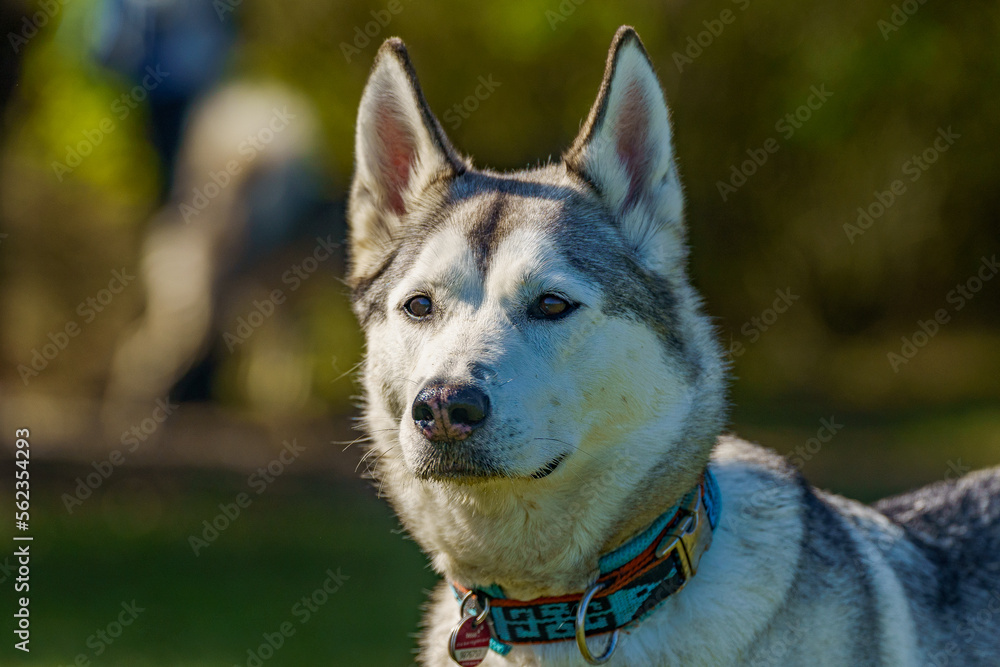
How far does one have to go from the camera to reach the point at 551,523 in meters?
2.84

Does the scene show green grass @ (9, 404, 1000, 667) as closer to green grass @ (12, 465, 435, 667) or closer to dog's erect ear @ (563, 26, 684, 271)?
green grass @ (12, 465, 435, 667)

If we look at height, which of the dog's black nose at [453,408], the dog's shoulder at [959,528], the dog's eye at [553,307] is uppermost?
the dog's eye at [553,307]

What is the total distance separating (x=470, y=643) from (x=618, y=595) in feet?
1.55

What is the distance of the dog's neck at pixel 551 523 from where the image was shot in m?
2.82

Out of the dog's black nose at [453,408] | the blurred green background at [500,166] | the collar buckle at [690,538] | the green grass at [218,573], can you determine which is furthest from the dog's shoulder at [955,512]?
the blurred green background at [500,166]

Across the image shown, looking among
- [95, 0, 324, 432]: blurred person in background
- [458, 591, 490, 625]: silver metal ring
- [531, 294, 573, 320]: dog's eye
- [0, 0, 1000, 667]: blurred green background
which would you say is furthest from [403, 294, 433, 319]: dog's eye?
[95, 0, 324, 432]: blurred person in background

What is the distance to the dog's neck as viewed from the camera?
2.82 metres

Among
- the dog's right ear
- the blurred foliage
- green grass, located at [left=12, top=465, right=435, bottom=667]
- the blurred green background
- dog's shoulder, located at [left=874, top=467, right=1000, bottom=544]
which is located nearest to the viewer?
dog's shoulder, located at [left=874, top=467, right=1000, bottom=544]

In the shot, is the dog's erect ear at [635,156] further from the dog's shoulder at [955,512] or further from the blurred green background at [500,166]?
the blurred green background at [500,166]

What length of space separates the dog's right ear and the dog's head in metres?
0.01

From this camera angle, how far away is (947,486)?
3.56m

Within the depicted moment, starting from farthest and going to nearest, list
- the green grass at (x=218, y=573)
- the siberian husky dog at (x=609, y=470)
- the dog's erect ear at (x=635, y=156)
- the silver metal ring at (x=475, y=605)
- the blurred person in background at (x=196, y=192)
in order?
the blurred person in background at (x=196, y=192) → the green grass at (x=218, y=573) → the dog's erect ear at (x=635, y=156) → the silver metal ring at (x=475, y=605) → the siberian husky dog at (x=609, y=470)

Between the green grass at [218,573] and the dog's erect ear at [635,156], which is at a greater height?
the dog's erect ear at [635,156]

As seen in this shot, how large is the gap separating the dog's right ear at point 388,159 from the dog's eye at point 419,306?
17.4 inches
